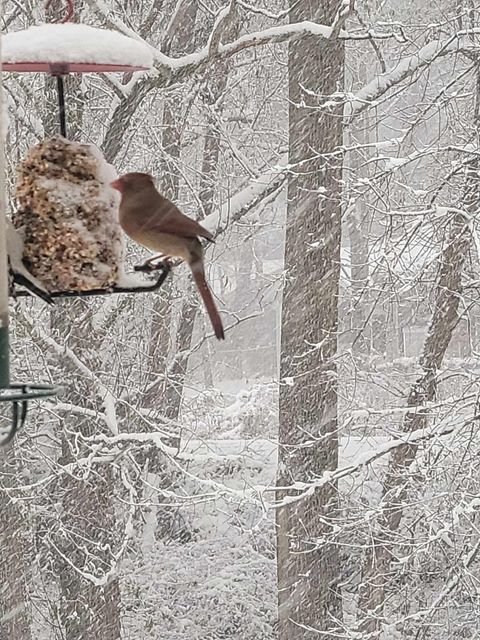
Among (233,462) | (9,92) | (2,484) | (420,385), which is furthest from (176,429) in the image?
(9,92)

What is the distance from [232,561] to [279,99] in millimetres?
3245

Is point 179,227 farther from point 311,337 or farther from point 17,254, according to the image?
point 311,337

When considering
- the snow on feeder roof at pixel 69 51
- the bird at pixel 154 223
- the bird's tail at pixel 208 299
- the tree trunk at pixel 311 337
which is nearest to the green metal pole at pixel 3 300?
the snow on feeder roof at pixel 69 51

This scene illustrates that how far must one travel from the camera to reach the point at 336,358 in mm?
5176

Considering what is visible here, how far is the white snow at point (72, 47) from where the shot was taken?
1.68m

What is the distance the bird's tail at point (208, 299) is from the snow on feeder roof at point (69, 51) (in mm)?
377

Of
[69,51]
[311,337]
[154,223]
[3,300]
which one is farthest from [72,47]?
[311,337]

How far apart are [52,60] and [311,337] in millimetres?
3837

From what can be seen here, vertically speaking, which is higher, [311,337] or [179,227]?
[179,227]

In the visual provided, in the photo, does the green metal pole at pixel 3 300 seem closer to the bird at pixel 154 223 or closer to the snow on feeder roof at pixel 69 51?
the snow on feeder roof at pixel 69 51

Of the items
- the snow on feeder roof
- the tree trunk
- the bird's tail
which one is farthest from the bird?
the tree trunk

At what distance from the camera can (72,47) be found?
169 centimetres

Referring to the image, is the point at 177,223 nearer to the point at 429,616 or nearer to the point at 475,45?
the point at 475,45

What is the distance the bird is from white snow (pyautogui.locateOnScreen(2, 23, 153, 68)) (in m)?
0.21
